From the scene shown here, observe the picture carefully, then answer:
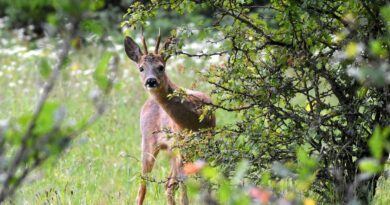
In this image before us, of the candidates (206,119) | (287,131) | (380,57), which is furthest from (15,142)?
(206,119)

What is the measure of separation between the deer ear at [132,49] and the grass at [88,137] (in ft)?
1.17

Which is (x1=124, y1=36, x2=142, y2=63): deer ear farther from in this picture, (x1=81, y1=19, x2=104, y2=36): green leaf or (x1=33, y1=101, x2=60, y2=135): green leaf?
(x1=33, y1=101, x2=60, y2=135): green leaf

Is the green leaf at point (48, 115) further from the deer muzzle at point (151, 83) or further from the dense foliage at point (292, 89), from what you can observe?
the deer muzzle at point (151, 83)

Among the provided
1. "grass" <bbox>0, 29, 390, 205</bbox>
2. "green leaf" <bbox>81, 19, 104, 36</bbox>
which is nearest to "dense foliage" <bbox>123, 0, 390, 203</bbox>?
"grass" <bbox>0, 29, 390, 205</bbox>

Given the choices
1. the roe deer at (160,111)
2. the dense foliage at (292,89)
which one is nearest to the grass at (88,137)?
the roe deer at (160,111)

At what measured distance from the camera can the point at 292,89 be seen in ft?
18.4

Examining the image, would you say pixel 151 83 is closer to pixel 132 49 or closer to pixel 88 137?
pixel 132 49

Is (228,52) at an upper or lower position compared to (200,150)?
upper

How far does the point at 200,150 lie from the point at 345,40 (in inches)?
41.9

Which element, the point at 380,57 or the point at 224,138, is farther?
the point at 224,138

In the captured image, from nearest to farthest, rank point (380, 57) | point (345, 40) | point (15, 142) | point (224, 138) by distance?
point (15, 142) < point (380, 57) < point (345, 40) < point (224, 138)

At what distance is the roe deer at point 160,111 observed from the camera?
7.34 meters

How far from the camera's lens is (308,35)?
5430 millimetres

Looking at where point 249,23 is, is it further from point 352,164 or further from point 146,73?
point 146,73
